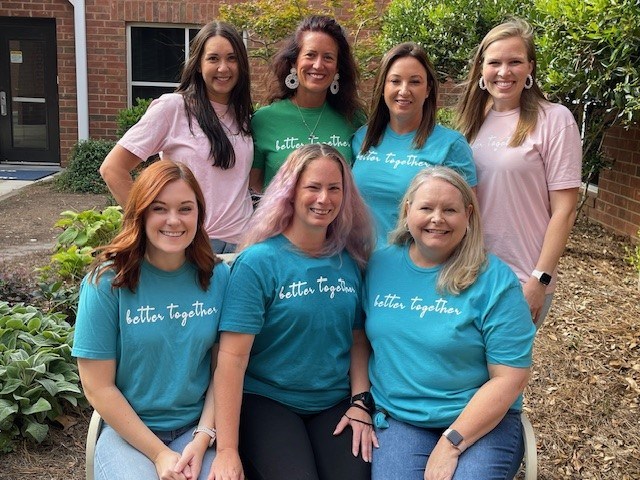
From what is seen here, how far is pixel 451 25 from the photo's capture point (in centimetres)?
688

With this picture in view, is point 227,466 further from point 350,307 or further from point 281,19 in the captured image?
point 281,19

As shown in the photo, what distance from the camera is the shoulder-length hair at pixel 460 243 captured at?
2486 mm

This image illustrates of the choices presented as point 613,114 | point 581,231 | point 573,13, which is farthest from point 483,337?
point 581,231

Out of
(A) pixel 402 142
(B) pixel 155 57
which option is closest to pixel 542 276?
(A) pixel 402 142

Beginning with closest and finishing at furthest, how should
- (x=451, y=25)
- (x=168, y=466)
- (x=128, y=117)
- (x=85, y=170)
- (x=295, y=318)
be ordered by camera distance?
(x=168, y=466) < (x=295, y=318) < (x=451, y=25) < (x=128, y=117) < (x=85, y=170)

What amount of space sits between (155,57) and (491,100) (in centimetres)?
939

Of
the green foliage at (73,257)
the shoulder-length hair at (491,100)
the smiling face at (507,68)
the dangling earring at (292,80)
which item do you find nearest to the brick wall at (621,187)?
the shoulder-length hair at (491,100)

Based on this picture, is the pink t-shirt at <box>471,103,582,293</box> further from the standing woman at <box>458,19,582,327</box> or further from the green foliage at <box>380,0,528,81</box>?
the green foliage at <box>380,0,528,81</box>

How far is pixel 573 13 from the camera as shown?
5020 mm

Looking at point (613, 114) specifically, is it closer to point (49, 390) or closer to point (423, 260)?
point (423, 260)

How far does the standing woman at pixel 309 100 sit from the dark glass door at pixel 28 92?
9.79m

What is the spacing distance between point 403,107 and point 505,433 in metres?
1.31

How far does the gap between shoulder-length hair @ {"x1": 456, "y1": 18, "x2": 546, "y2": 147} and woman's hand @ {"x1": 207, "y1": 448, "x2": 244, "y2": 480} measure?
1597 millimetres

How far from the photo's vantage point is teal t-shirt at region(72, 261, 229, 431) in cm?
234
